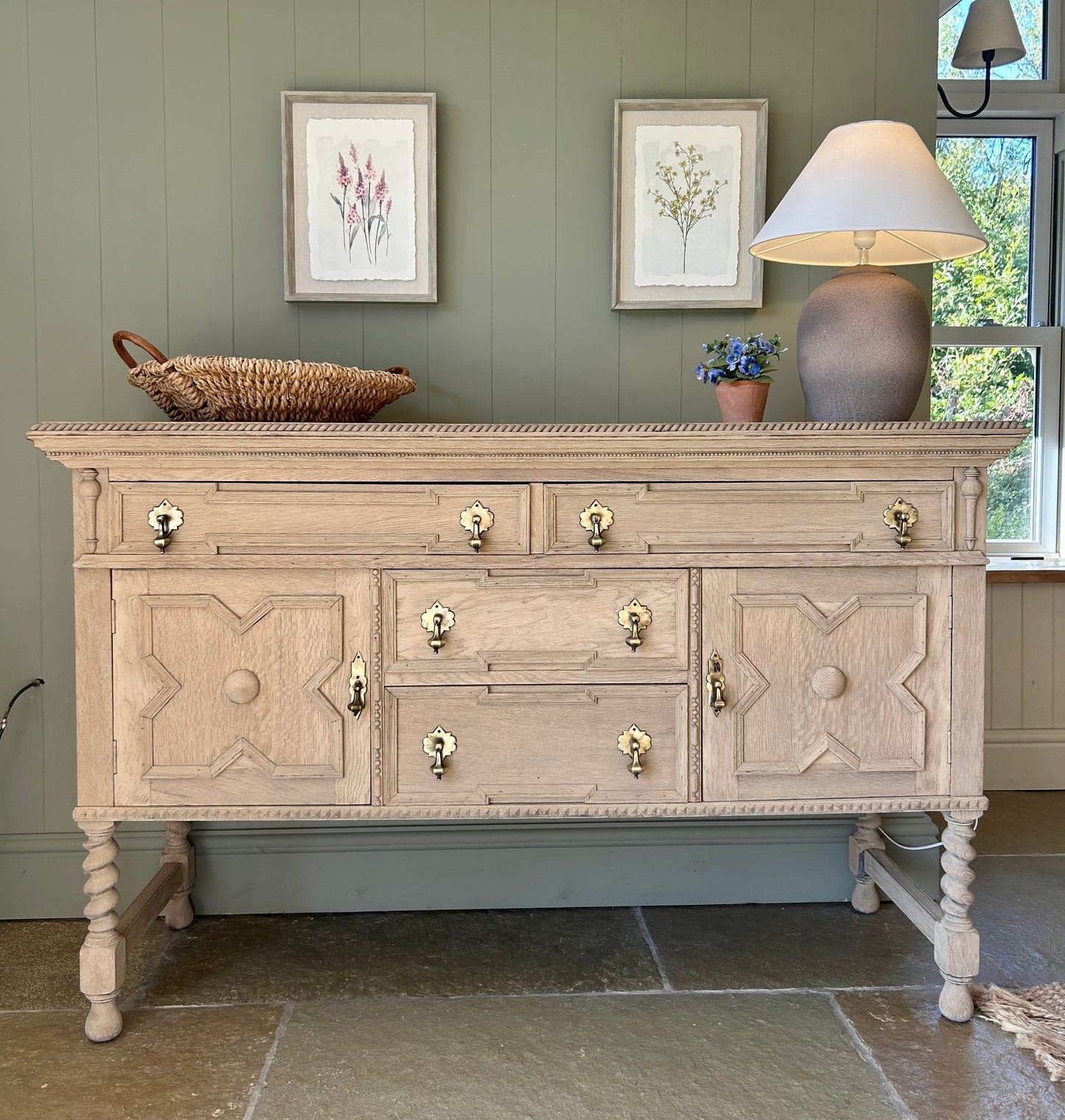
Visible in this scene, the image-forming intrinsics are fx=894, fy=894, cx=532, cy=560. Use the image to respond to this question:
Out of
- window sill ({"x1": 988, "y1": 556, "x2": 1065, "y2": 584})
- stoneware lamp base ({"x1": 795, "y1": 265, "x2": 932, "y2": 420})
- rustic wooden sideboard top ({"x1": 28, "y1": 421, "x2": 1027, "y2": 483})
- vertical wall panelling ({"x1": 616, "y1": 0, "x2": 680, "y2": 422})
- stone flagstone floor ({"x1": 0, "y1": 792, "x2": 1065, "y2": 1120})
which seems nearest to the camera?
stone flagstone floor ({"x1": 0, "y1": 792, "x2": 1065, "y2": 1120})

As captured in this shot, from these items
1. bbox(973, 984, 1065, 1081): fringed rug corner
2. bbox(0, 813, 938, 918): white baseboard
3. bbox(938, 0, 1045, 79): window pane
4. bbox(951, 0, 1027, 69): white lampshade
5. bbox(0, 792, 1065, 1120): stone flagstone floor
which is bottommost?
bbox(0, 792, 1065, 1120): stone flagstone floor

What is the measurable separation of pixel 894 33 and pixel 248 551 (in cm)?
181

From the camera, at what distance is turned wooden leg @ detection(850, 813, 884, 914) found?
6.53ft

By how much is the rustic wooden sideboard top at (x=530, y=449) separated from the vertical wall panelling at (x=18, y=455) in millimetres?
611

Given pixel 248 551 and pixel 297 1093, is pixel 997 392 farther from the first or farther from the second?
pixel 297 1093

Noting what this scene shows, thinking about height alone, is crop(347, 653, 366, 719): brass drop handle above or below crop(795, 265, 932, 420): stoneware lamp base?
below

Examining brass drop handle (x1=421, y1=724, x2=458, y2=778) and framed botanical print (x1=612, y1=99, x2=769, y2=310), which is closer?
brass drop handle (x1=421, y1=724, x2=458, y2=778)

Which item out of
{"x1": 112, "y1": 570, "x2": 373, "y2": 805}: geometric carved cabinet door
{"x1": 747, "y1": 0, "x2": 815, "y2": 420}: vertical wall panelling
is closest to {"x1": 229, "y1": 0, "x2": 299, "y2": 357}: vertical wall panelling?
{"x1": 112, "y1": 570, "x2": 373, "y2": 805}: geometric carved cabinet door

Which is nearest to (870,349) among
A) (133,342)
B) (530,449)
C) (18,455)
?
(530,449)

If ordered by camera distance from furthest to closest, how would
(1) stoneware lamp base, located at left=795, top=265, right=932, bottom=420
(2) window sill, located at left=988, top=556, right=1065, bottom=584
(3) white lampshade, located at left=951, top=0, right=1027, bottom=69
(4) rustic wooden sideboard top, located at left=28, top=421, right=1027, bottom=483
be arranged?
(2) window sill, located at left=988, top=556, right=1065, bottom=584
(3) white lampshade, located at left=951, top=0, right=1027, bottom=69
(1) stoneware lamp base, located at left=795, top=265, right=932, bottom=420
(4) rustic wooden sideboard top, located at left=28, top=421, right=1027, bottom=483

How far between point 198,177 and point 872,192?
140 cm

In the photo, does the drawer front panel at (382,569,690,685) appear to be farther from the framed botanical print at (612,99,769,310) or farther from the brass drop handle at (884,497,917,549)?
the framed botanical print at (612,99,769,310)

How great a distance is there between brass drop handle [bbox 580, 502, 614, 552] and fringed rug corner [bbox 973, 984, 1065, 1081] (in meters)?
1.09

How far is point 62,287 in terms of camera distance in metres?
1.97
